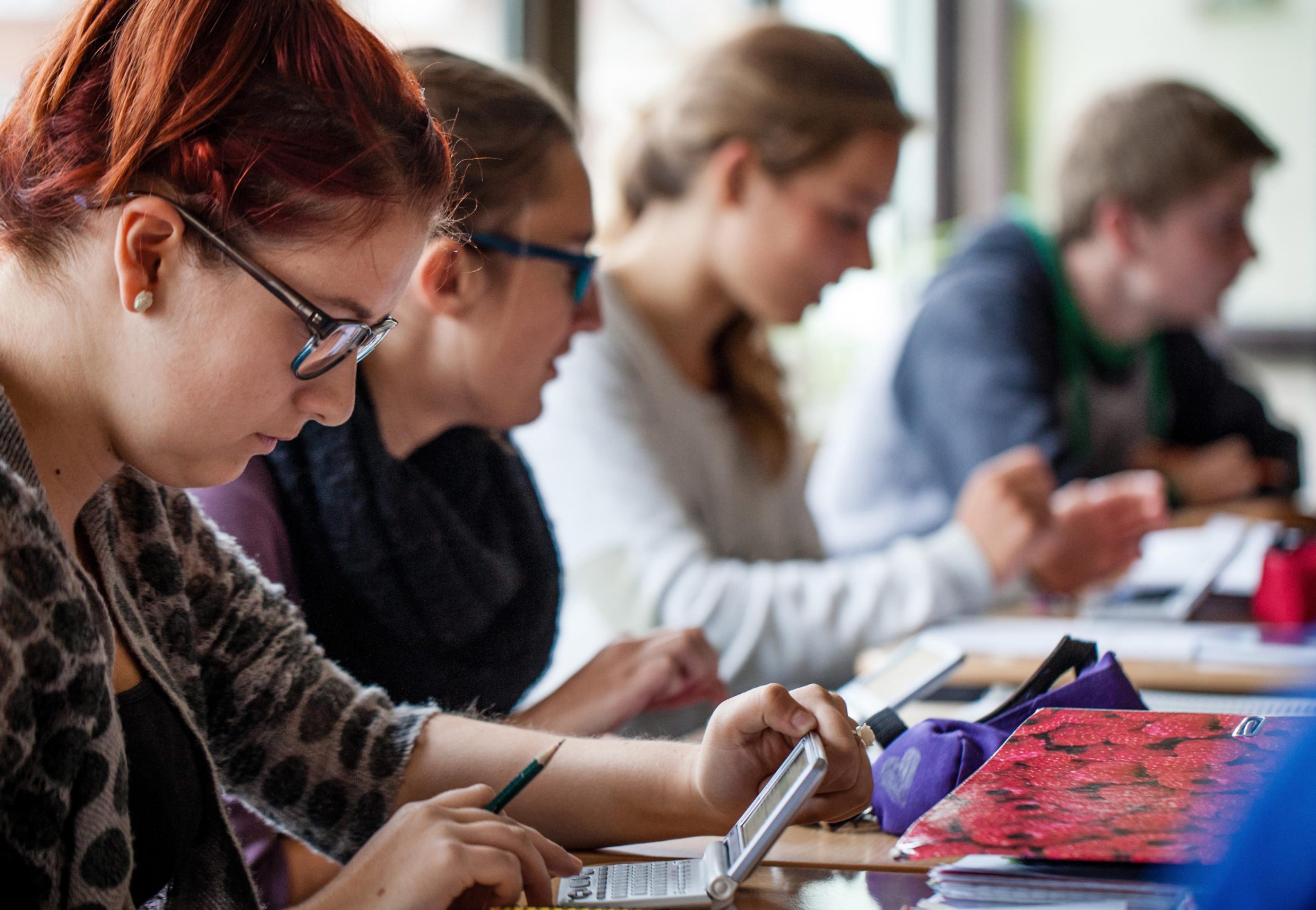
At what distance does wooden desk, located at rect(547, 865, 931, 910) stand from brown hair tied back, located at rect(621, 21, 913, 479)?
1160mm

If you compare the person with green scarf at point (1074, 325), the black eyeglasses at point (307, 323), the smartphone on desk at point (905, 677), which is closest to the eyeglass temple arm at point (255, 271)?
the black eyeglasses at point (307, 323)

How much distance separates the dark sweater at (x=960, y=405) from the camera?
241 centimetres

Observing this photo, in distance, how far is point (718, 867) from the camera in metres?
0.76

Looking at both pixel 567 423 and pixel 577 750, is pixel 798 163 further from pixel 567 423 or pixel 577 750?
pixel 577 750

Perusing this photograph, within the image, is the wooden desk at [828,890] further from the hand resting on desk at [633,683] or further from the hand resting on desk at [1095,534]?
the hand resting on desk at [1095,534]

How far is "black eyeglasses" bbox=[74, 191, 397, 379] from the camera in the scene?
2.34 ft

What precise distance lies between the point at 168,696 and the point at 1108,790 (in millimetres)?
575

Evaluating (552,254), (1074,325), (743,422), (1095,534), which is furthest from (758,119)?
(1074,325)

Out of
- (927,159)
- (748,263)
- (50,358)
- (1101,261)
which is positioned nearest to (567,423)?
(748,263)

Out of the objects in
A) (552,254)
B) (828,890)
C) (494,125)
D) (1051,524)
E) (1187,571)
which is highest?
(494,125)

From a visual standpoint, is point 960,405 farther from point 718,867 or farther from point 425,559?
point 718,867

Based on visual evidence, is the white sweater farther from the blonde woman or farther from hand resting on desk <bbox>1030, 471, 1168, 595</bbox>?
hand resting on desk <bbox>1030, 471, 1168, 595</bbox>

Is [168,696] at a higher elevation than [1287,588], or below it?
higher

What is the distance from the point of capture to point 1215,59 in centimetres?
439
